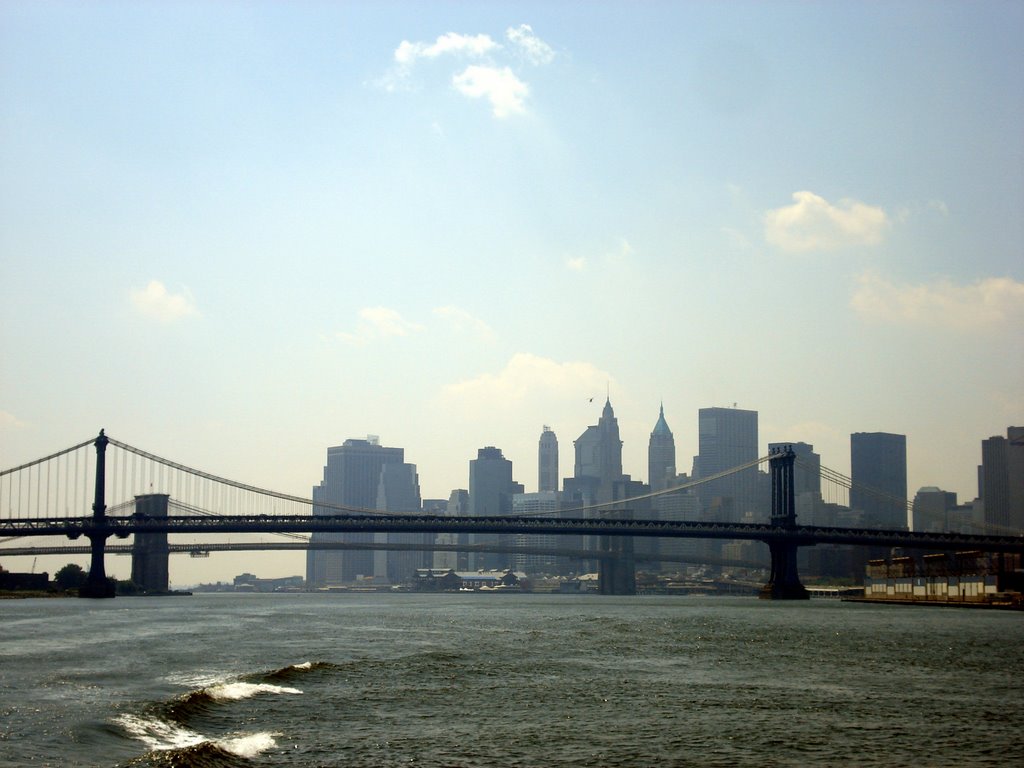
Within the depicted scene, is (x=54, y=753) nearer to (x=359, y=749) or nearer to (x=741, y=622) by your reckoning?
(x=359, y=749)

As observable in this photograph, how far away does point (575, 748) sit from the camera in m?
24.1

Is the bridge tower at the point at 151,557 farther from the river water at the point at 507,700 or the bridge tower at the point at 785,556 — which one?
the river water at the point at 507,700

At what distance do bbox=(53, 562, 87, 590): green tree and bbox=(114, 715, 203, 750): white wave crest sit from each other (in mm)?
133037

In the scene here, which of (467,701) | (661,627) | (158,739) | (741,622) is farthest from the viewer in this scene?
(741,622)

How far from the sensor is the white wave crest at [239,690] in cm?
3072

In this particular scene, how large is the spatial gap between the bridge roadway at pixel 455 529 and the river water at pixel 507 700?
201 ft

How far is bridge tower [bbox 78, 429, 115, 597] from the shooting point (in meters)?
121

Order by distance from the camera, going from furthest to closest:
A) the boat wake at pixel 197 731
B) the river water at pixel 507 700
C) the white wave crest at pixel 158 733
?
1. the white wave crest at pixel 158 733
2. the river water at pixel 507 700
3. the boat wake at pixel 197 731

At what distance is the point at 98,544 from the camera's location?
399ft

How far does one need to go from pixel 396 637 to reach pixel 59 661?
62.7 ft

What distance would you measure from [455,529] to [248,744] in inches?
3729

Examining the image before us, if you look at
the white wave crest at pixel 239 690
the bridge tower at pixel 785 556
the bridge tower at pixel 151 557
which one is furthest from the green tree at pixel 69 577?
the white wave crest at pixel 239 690

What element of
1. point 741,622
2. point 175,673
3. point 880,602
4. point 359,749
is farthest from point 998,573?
point 359,749

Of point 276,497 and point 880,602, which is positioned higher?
point 276,497
